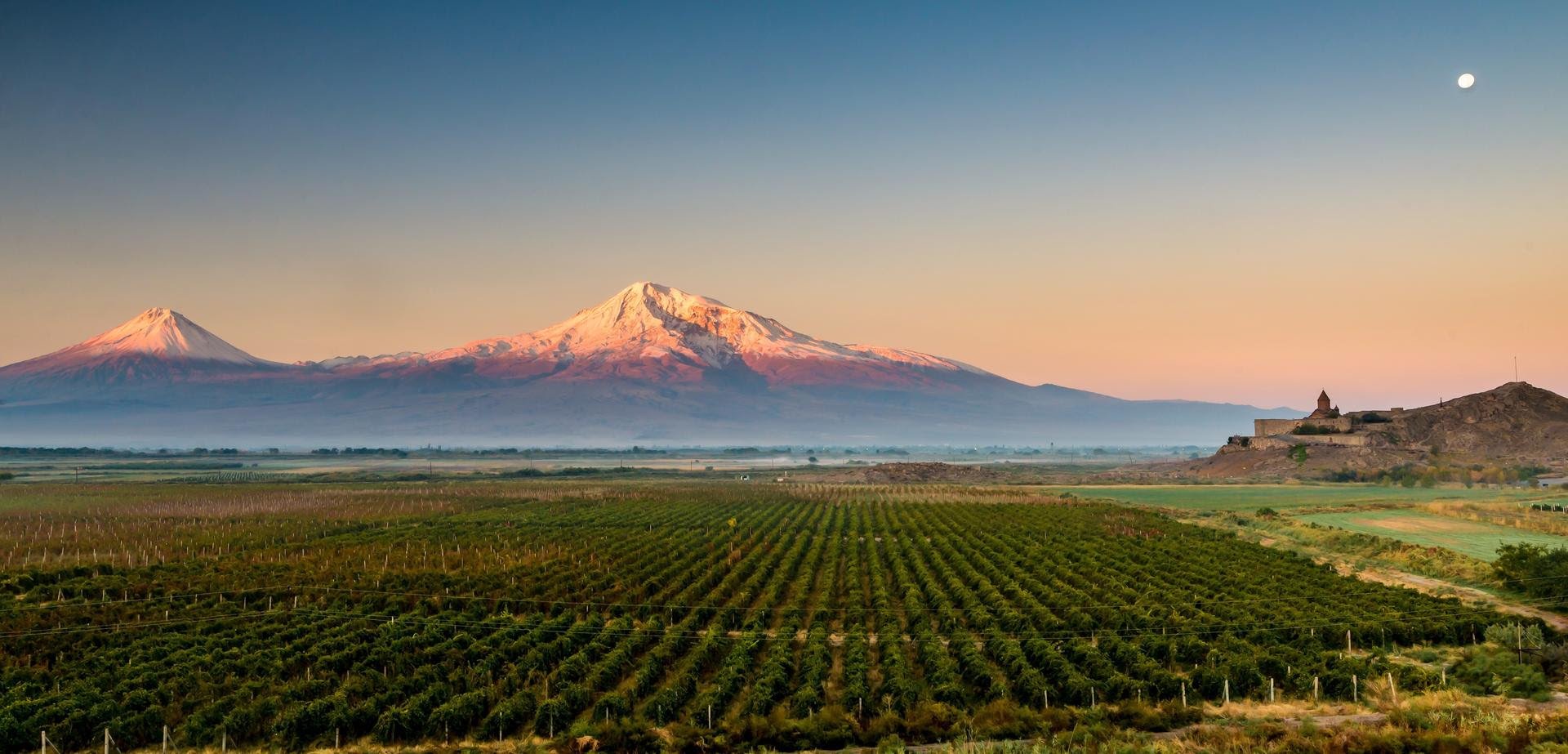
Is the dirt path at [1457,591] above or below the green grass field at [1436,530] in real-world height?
below

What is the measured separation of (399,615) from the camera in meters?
33.0

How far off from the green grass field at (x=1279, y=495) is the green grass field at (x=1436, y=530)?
29.5 feet

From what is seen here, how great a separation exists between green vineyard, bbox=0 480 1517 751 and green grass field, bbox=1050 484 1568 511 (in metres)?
30.3

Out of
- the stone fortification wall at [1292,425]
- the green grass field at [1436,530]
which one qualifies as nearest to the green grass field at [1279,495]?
the green grass field at [1436,530]

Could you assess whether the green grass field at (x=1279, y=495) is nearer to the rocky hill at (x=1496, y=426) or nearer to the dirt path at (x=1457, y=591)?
the rocky hill at (x=1496, y=426)

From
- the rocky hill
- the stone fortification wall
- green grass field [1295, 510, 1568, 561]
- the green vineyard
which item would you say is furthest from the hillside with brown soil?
the green vineyard

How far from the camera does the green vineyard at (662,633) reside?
2236 cm

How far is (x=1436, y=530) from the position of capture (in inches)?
2228

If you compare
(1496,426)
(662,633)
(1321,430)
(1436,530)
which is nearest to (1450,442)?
(1496,426)

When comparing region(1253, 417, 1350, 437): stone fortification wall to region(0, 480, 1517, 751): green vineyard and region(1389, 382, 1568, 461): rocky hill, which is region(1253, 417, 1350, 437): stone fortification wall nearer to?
region(1389, 382, 1568, 461): rocky hill

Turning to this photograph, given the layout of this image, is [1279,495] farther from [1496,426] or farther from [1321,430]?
[1496,426]

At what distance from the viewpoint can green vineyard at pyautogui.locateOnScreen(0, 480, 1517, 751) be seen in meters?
22.4

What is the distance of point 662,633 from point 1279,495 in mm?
81737

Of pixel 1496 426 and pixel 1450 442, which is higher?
pixel 1496 426
